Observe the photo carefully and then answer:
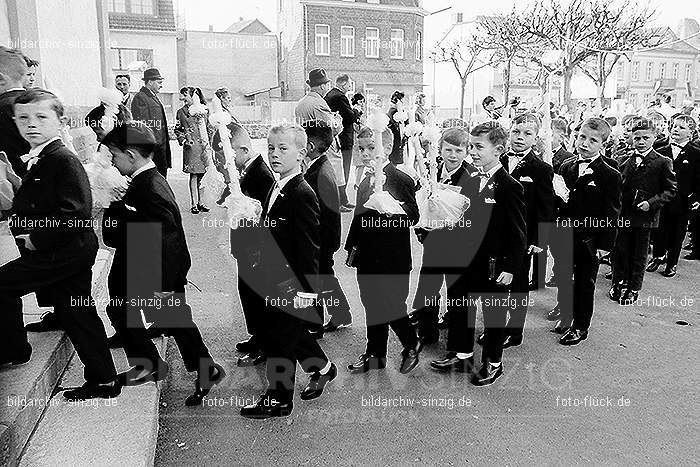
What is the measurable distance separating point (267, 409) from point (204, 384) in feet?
1.67

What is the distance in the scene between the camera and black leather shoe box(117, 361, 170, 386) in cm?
356

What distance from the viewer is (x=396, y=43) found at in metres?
35.4

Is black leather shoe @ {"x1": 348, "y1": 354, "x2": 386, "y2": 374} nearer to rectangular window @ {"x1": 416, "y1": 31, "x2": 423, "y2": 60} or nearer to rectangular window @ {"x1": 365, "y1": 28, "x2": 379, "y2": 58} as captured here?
rectangular window @ {"x1": 365, "y1": 28, "x2": 379, "y2": 58}

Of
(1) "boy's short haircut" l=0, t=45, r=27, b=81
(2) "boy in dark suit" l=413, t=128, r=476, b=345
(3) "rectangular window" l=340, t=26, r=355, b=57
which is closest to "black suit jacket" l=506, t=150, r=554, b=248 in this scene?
(2) "boy in dark suit" l=413, t=128, r=476, b=345

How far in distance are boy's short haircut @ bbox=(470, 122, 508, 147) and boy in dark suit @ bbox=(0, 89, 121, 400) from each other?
249 centimetres

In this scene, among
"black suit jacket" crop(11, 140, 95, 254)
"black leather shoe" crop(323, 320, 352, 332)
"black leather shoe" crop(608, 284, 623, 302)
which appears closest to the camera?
"black suit jacket" crop(11, 140, 95, 254)

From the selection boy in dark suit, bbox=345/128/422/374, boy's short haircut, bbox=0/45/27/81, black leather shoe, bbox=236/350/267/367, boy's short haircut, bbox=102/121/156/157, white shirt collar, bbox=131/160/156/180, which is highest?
boy's short haircut, bbox=0/45/27/81

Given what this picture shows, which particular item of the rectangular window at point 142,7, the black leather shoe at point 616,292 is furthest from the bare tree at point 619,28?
the rectangular window at point 142,7

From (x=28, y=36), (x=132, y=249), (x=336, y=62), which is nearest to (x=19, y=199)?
(x=132, y=249)

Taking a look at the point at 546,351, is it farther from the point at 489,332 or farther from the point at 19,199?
the point at 19,199

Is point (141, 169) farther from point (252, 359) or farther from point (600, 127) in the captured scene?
point (600, 127)

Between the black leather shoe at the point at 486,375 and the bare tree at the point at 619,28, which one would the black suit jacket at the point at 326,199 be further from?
the bare tree at the point at 619,28

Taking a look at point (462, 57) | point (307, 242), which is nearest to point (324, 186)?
point (307, 242)

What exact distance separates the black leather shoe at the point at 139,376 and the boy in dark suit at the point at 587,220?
3.21 metres
